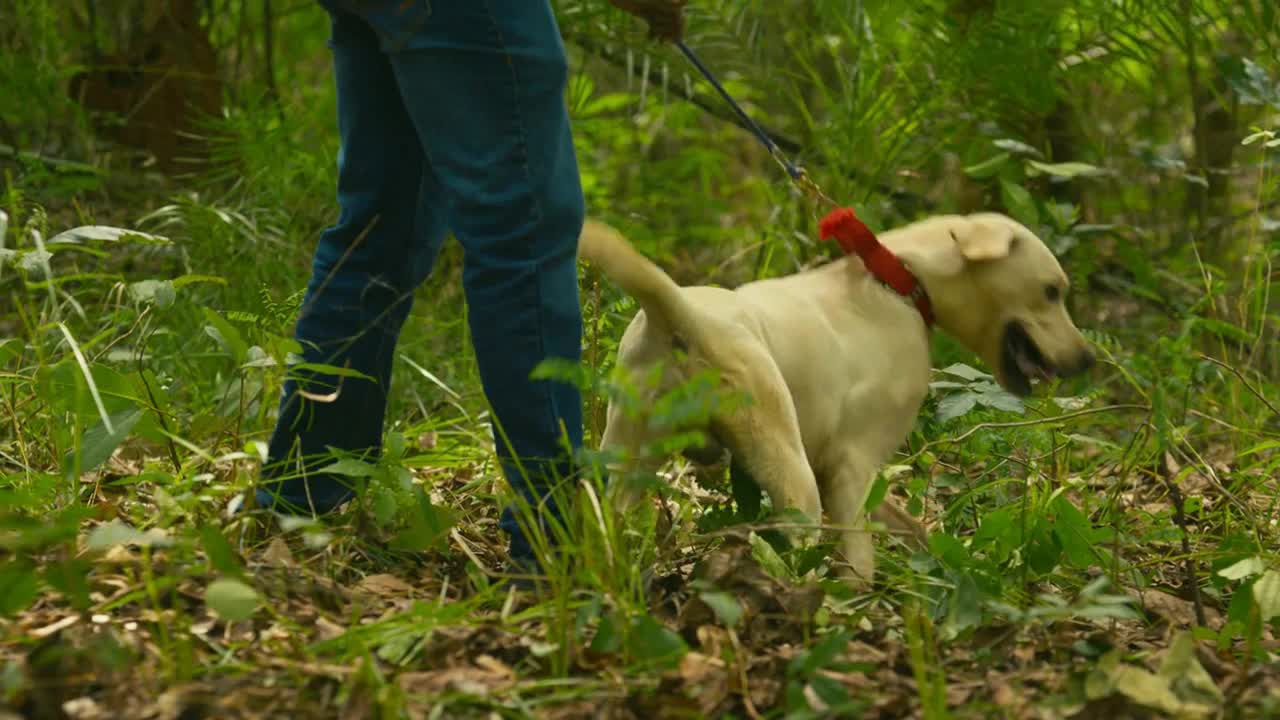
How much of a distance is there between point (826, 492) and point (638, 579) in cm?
78

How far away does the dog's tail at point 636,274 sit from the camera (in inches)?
93.4

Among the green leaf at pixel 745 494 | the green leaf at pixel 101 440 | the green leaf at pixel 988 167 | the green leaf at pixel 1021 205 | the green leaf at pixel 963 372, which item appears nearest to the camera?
the green leaf at pixel 101 440

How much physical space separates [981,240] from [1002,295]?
0.15m

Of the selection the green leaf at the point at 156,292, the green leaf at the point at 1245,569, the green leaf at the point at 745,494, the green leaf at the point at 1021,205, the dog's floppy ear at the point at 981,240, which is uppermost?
the green leaf at the point at 156,292

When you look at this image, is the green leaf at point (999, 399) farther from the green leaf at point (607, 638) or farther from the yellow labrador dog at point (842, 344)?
the green leaf at point (607, 638)

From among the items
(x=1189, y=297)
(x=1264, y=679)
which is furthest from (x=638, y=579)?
(x=1189, y=297)

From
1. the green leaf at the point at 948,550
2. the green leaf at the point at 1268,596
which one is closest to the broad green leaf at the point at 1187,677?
the green leaf at the point at 1268,596

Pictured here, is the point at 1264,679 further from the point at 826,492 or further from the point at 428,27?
the point at 428,27

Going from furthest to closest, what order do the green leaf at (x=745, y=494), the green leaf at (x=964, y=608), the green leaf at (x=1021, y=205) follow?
1. the green leaf at (x=1021, y=205)
2. the green leaf at (x=745, y=494)
3. the green leaf at (x=964, y=608)

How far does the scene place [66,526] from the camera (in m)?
1.78

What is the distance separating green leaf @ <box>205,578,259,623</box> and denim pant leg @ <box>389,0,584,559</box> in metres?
0.49

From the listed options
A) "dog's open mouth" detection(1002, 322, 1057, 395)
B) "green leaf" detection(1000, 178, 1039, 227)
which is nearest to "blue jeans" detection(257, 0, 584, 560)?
"dog's open mouth" detection(1002, 322, 1057, 395)

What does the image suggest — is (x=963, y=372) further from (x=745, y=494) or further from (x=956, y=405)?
(x=745, y=494)

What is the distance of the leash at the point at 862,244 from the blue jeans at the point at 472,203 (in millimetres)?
668
